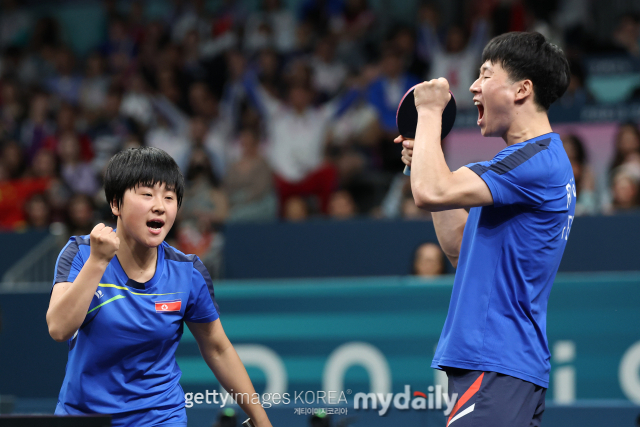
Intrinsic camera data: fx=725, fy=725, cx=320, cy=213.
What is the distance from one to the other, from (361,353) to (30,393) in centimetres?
278

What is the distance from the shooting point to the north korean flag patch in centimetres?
264

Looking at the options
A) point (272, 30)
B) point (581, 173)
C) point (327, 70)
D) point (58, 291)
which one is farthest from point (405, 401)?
point (272, 30)

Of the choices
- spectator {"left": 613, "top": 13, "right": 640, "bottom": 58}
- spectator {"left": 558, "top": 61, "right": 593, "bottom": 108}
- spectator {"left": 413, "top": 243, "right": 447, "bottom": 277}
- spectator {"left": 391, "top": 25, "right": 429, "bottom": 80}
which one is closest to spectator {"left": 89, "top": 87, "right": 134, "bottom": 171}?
spectator {"left": 391, "top": 25, "right": 429, "bottom": 80}

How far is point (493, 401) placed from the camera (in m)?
2.38

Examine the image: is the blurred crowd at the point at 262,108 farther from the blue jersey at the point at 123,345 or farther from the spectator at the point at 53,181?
the blue jersey at the point at 123,345

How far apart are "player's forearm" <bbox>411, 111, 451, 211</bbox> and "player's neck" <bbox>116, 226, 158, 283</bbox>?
1.03 m

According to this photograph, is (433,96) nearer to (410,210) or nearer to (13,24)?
(410,210)

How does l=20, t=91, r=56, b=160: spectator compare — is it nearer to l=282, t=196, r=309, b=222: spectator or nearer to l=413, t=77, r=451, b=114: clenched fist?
l=282, t=196, r=309, b=222: spectator

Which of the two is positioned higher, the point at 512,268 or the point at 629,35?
the point at 629,35

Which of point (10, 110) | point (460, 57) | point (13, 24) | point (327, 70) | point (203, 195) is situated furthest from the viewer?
point (13, 24)

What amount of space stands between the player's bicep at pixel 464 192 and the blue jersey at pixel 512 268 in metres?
0.03

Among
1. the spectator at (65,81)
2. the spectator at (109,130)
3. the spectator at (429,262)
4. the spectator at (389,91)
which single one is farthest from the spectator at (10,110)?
the spectator at (429,262)

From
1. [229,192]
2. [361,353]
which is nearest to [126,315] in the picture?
[361,353]

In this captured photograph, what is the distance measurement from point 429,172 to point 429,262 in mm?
3655
